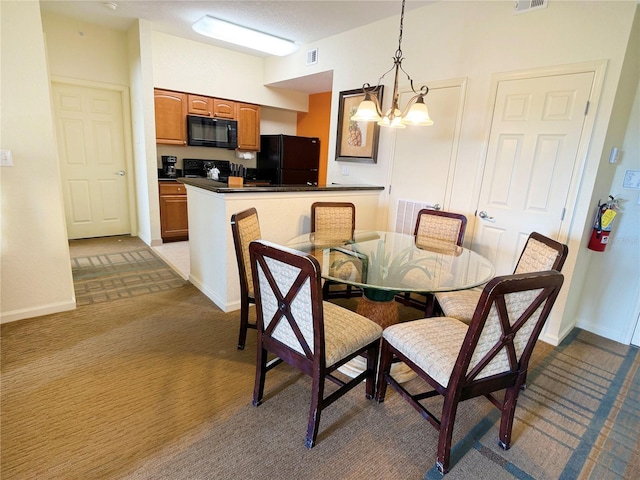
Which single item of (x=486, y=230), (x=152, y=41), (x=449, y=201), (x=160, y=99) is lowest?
(x=486, y=230)

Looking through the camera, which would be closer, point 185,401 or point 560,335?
point 185,401

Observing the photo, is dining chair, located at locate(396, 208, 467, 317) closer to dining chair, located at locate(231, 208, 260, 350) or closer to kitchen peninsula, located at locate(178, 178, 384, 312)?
kitchen peninsula, located at locate(178, 178, 384, 312)

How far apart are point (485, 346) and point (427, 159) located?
2.31 metres

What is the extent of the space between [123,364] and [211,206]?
51.7 inches

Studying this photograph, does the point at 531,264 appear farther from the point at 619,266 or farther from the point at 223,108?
the point at 223,108

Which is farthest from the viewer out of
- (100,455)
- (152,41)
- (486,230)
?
(152,41)

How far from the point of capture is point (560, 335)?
2.72m

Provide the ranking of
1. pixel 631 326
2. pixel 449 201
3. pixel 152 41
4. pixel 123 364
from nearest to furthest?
pixel 123 364 < pixel 631 326 < pixel 449 201 < pixel 152 41

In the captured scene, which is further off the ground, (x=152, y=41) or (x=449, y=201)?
(x=152, y=41)

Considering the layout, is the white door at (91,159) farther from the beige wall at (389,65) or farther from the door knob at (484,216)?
the door knob at (484,216)

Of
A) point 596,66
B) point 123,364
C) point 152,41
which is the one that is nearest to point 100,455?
point 123,364

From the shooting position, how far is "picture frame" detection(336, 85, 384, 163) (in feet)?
12.3

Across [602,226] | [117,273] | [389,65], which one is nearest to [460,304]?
[602,226]

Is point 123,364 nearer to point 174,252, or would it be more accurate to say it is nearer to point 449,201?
point 174,252
